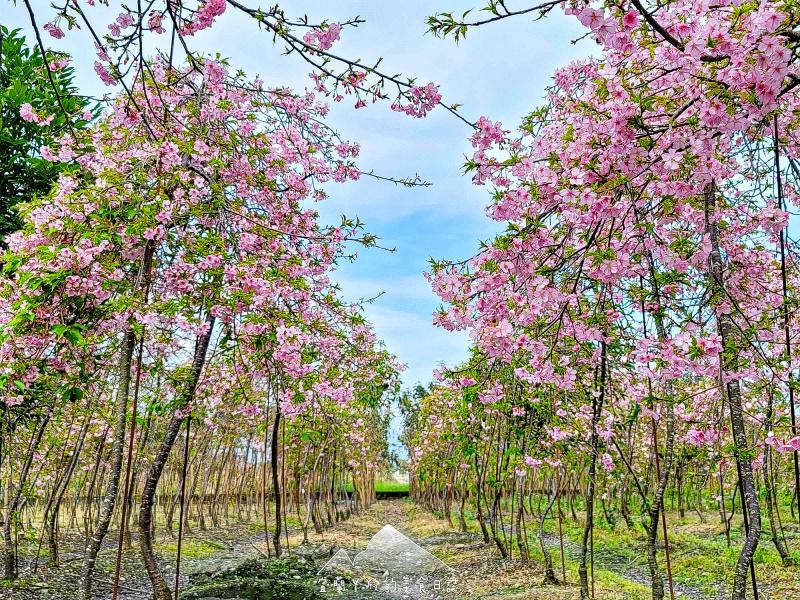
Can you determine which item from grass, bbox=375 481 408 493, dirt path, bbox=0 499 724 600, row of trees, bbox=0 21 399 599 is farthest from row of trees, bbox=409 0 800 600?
grass, bbox=375 481 408 493

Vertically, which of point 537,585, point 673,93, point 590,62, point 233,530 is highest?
point 590,62

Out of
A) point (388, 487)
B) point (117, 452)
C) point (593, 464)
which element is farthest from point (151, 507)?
point (388, 487)

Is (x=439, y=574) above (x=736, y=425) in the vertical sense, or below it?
below

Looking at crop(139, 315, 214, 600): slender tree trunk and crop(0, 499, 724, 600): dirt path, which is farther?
crop(0, 499, 724, 600): dirt path

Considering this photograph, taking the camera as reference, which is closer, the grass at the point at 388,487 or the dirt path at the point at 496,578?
the dirt path at the point at 496,578

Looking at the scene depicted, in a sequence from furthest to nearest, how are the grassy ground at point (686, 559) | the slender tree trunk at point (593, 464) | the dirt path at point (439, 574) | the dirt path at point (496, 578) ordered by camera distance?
the grassy ground at point (686, 559), the dirt path at point (439, 574), the dirt path at point (496, 578), the slender tree trunk at point (593, 464)

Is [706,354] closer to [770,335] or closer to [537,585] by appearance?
[770,335]

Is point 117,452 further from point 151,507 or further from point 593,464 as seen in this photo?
point 593,464

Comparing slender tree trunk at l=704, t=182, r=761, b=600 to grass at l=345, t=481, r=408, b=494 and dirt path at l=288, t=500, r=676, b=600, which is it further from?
grass at l=345, t=481, r=408, b=494

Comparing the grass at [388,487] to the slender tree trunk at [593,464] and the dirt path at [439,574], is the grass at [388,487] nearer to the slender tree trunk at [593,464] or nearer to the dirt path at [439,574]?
the dirt path at [439,574]

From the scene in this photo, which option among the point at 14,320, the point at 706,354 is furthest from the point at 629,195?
the point at 14,320

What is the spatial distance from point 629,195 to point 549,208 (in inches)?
18.2

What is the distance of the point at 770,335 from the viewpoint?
11.6 ft

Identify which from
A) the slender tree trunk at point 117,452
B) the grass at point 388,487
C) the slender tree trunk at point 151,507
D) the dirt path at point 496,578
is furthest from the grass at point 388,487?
the slender tree trunk at point 117,452
